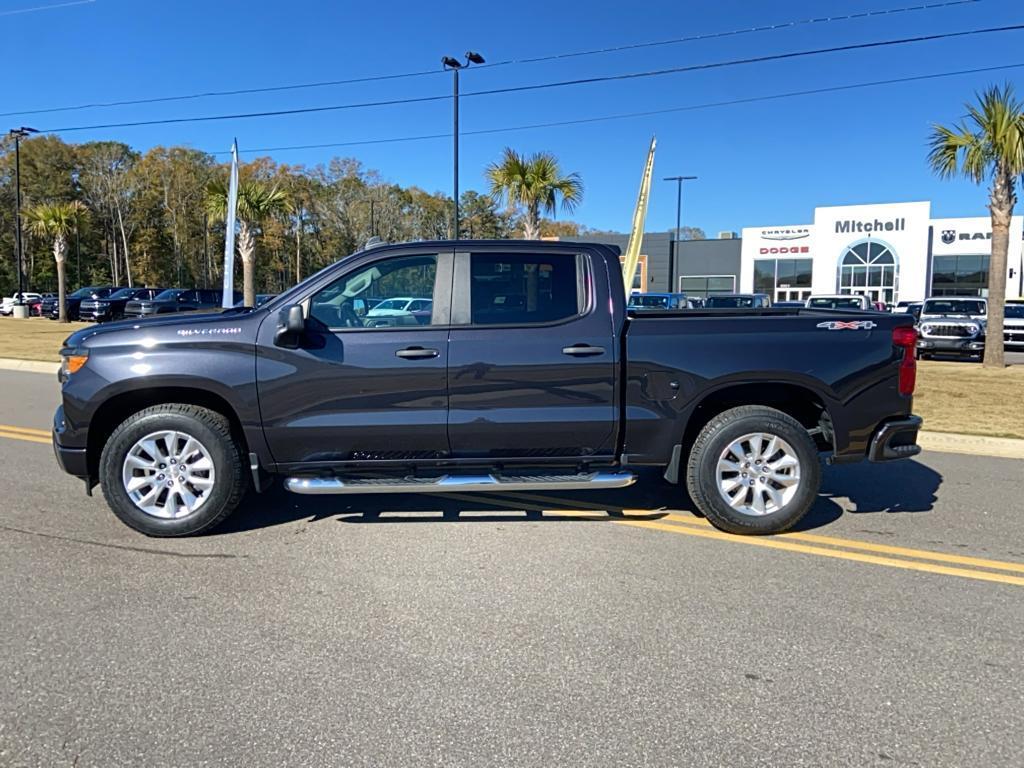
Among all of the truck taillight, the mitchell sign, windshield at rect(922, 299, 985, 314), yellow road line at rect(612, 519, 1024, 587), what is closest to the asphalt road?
yellow road line at rect(612, 519, 1024, 587)

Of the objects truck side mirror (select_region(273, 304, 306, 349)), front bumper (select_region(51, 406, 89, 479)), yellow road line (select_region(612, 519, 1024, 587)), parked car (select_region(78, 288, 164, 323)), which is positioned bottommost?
yellow road line (select_region(612, 519, 1024, 587))

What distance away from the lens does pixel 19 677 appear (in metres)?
3.29

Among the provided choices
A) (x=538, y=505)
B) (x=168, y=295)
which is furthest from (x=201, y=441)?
(x=168, y=295)

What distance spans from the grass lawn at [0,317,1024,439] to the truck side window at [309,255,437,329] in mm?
6608

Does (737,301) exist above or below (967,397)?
above

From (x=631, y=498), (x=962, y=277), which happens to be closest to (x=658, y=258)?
(x=962, y=277)

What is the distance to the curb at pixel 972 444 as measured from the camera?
26.5 ft

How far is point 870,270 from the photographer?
49.2 metres

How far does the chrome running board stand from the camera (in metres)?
4.96

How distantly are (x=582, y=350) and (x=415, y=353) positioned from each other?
3.59 ft

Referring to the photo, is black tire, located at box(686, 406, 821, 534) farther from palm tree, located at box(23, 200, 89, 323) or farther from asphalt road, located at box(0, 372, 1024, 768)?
palm tree, located at box(23, 200, 89, 323)

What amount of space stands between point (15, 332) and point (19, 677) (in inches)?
1113

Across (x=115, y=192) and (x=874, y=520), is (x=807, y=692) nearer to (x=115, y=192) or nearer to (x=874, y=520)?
(x=874, y=520)

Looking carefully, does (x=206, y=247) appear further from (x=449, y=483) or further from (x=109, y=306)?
(x=449, y=483)
